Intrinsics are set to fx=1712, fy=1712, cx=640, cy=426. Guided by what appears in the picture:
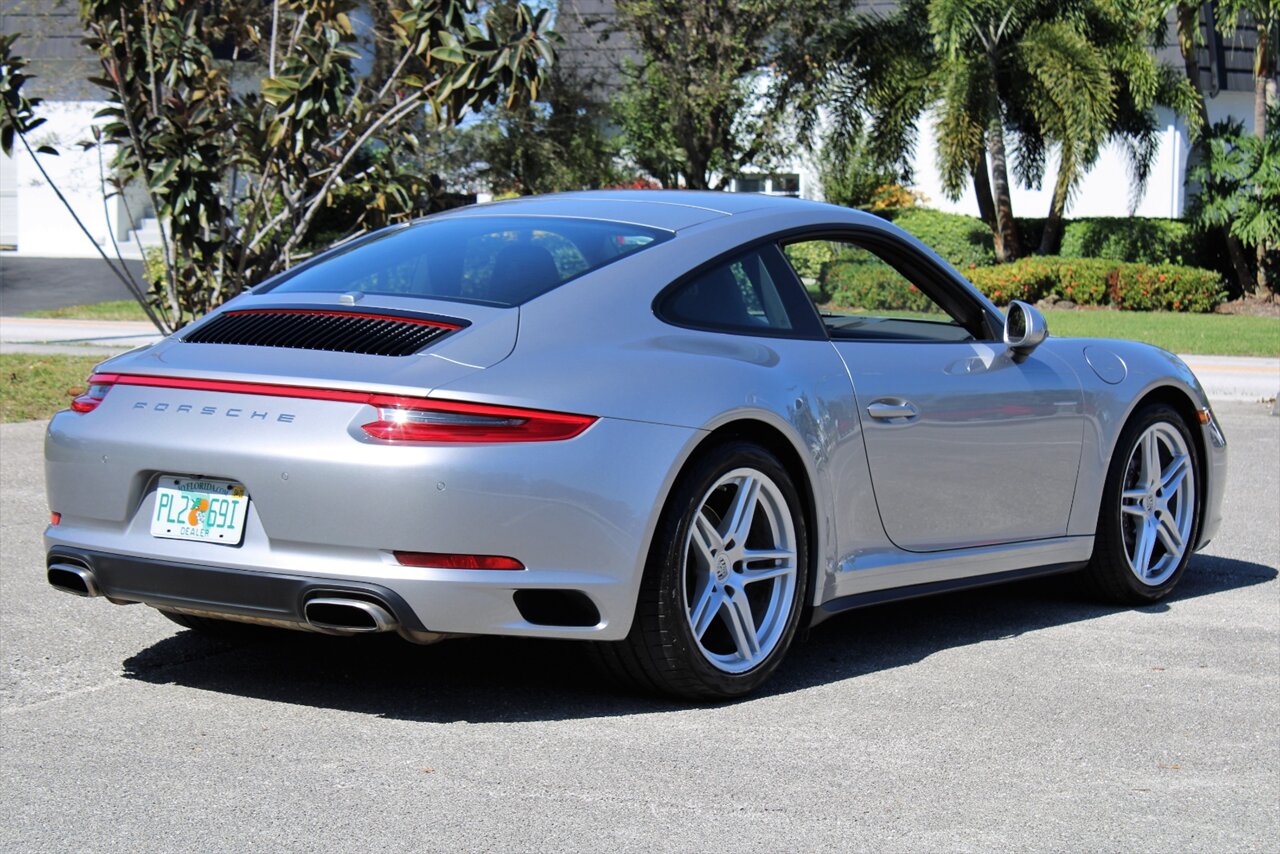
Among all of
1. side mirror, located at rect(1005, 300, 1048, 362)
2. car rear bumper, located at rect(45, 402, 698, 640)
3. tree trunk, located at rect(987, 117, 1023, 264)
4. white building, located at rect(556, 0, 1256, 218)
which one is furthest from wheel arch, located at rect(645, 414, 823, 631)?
white building, located at rect(556, 0, 1256, 218)

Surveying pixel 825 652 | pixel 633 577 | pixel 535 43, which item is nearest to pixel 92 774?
pixel 633 577

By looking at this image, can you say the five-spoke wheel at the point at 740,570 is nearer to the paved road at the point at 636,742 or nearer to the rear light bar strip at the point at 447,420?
the paved road at the point at 636,742

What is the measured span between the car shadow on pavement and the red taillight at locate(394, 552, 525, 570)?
22.9 inches

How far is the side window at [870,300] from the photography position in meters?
5.66

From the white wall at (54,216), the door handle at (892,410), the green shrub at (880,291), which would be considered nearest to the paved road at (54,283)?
the white wall at (54,216)

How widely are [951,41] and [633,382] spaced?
76.2 feet

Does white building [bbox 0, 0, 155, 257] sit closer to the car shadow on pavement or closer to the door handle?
the car shadow on pavement

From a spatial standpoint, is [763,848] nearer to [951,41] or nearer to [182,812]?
[182,812]

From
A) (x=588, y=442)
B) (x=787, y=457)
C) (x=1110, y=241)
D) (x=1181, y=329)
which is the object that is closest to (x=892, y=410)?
(x=787, y=457)

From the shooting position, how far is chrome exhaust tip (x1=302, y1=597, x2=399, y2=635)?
4363 mm

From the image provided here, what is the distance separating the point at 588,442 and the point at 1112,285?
23.3 m

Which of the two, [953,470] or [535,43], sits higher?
[535,43]

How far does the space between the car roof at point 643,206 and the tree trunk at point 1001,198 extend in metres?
23.4

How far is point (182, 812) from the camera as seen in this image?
3891 millimetres
